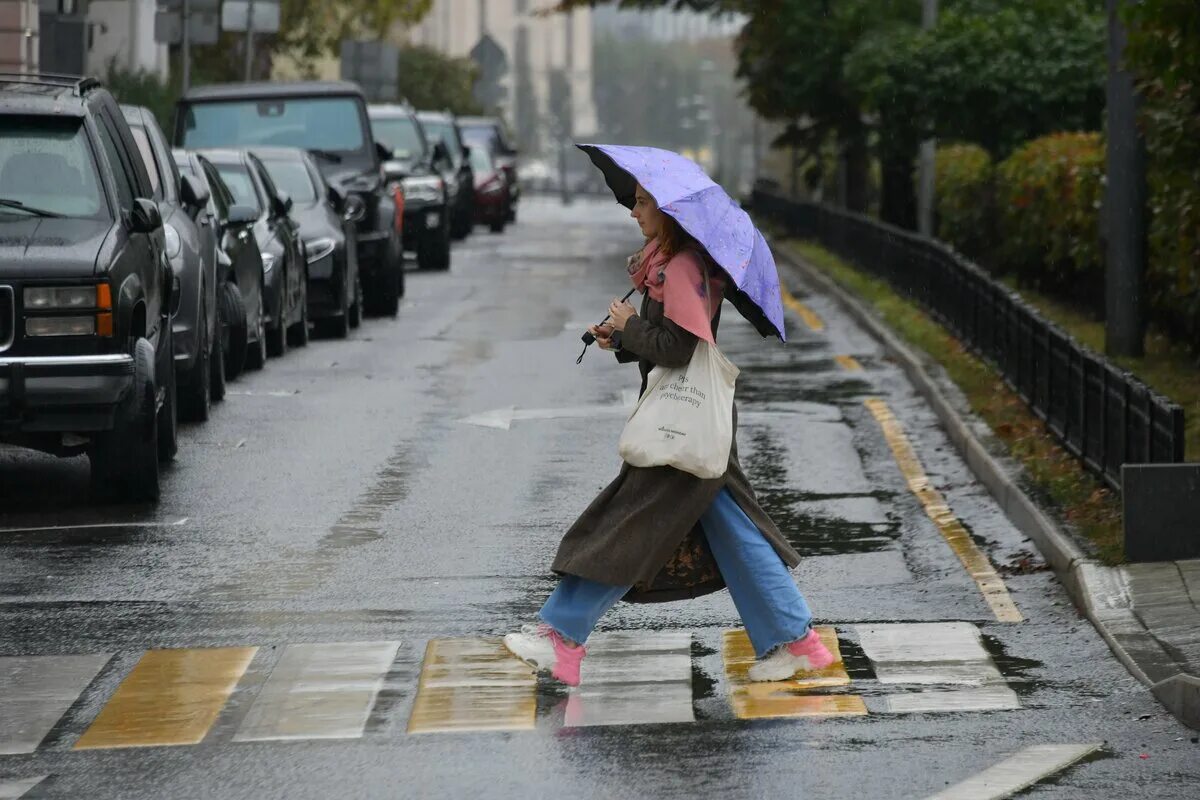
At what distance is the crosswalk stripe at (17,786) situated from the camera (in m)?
7.00

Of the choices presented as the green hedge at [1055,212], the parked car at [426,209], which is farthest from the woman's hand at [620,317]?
the parked car at [426,209]

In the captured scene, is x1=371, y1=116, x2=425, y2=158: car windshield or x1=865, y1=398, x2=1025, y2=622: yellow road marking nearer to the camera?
x1=865, y1=398, x2=1025, y2=622: yellow road marking

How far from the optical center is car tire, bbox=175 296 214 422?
51.8ft

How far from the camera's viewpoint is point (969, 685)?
325 inches

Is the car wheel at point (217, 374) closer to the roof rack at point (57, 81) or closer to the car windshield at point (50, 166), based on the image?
the roof rack at point (57, 81)

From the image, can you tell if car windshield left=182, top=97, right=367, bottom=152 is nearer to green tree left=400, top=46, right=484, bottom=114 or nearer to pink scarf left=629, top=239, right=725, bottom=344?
pink scarf left=629, top=239, right=725, bottom=344

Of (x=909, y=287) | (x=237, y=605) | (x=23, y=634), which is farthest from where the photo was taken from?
(x=909, y=287)

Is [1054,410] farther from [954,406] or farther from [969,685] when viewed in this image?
[969,685]

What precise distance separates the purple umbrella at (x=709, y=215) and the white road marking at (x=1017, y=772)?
1.68m

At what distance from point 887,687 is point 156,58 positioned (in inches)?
1602

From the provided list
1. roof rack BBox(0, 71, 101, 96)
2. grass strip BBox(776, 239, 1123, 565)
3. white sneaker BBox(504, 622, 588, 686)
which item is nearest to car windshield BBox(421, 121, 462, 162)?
grass strip BBox(776, 239, 1123, 565)

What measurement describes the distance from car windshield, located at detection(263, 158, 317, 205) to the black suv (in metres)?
9.79

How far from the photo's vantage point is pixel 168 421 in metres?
13.8

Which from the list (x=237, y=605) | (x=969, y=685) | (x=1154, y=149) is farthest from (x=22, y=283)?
(x=1154, y=149)
